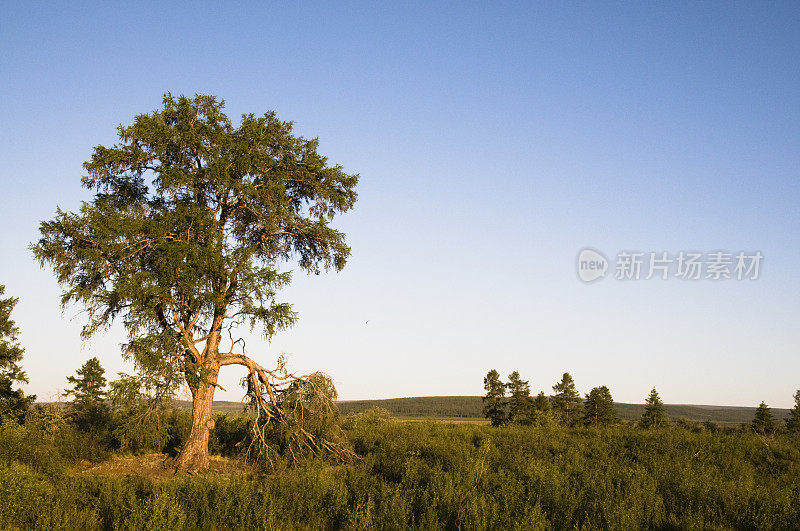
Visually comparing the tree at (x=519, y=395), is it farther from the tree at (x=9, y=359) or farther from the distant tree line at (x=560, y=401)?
the tree at (x=9, y=359)

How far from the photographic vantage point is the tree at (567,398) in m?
65.9

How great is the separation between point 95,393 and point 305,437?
A: 3557 cm

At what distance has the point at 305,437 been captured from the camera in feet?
56.1

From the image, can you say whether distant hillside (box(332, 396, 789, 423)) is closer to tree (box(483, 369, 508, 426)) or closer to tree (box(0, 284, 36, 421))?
tree (box(483, 369, 508, 426))

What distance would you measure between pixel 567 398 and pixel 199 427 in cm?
5992

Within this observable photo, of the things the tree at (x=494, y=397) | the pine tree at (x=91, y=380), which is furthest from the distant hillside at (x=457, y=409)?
the pine tree at (x=91, y=380)

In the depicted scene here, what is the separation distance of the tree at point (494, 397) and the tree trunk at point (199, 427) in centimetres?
5475

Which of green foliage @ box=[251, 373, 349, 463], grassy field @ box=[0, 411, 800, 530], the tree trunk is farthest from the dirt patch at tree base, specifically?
green foliage @ box=[251, 373, 349, 463]

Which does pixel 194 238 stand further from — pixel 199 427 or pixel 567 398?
pixel 567 398

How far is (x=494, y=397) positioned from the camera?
67.7 metres

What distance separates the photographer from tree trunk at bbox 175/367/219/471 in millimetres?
15555

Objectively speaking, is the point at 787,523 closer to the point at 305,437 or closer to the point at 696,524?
the point at 696,524

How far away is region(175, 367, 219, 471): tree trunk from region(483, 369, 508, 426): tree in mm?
54754

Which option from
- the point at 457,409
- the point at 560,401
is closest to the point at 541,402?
the point at 560,401
